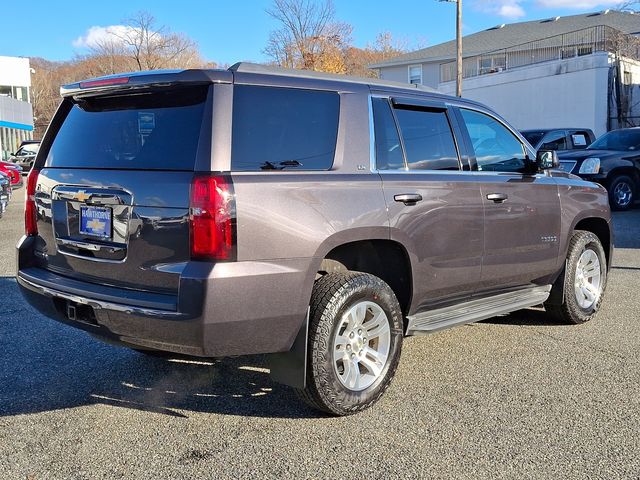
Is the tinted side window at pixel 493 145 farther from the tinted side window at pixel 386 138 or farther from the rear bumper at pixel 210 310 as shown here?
the rear bumper at pixel 210 310

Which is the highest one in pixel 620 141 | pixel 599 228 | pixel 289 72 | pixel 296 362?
pixel 620 141

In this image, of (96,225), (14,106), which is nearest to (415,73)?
(14,106)

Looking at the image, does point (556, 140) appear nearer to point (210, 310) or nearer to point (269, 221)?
point (269, 221)

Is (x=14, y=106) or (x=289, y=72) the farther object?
(x=14, y=106)

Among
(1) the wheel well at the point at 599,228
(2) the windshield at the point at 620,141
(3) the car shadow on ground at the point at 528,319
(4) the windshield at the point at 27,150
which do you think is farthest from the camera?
(4) the windshield at the point at 27,150

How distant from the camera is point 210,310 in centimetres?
327

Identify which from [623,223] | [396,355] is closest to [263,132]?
[396,355]

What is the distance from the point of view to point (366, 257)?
4320mm

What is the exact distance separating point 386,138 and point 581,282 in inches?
113

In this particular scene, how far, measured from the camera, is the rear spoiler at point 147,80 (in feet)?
11.4

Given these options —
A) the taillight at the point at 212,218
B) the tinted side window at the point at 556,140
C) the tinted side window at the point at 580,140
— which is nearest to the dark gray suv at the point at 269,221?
the taillight at the point at 212,218

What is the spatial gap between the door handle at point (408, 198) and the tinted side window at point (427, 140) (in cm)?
23

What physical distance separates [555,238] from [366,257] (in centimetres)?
203

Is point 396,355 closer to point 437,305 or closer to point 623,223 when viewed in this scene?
point 437,305
